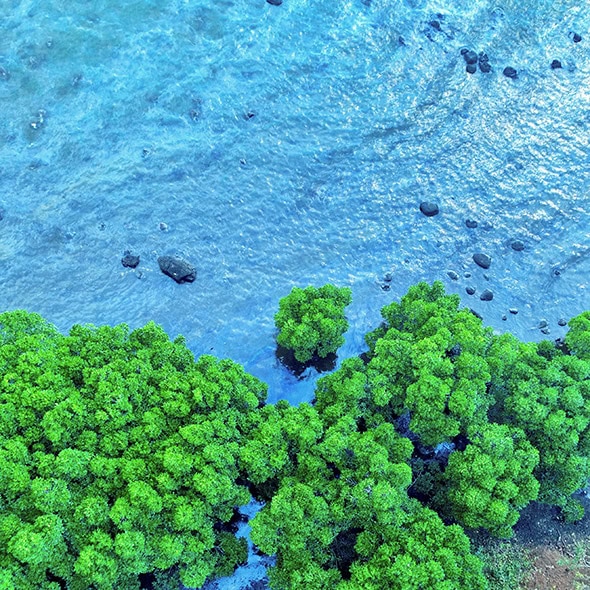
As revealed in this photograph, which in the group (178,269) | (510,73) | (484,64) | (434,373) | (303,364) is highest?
(510,73)

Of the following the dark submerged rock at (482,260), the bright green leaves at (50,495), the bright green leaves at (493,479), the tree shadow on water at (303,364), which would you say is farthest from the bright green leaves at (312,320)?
the bright green leaves at (50,495)

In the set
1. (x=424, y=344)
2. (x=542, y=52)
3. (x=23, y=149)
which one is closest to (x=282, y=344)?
(x=424, y=344)

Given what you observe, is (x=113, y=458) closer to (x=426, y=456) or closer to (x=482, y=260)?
(x=426, y=456)

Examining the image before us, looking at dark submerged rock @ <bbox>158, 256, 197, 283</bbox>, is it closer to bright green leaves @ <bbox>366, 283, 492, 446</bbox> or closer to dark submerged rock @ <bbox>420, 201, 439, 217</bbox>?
bright green leaves @ <bbox>366, 283, 492, 446</bbox>

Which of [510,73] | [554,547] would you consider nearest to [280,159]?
[510,73]

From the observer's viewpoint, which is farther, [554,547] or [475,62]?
[475,62]

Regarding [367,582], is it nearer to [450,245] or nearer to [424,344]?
[424,344]
